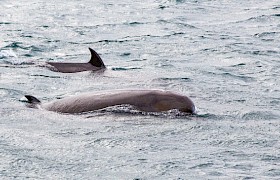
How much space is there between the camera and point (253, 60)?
1855 cm

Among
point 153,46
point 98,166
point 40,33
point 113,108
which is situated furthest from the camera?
point 40,33

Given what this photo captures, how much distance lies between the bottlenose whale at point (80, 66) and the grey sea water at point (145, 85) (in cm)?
22

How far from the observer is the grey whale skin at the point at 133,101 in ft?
39.6

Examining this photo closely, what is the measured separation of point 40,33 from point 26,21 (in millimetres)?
2184

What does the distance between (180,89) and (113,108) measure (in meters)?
2.83

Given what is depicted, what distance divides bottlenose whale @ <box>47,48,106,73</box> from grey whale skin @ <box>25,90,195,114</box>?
3.98m

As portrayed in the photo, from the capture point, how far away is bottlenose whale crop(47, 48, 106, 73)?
16562 mm

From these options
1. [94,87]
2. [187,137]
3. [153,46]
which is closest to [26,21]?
[153,46]

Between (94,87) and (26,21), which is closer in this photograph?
(94,87)

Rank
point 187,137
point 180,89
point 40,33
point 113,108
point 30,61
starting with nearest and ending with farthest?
point 187,137, point 113,108, point 180,89, point 30,61, point 40,33

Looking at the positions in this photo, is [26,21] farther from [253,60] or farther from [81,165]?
[81,165]

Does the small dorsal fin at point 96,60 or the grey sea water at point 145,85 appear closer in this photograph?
the grey sea water at point 145,85

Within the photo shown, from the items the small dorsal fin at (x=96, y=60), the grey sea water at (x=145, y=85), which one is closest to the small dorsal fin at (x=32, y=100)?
the grey sea water at (x=145, y=85)

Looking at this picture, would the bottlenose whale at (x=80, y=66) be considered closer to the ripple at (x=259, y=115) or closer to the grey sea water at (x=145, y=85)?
the grey sea water at (x=145, y=85)
